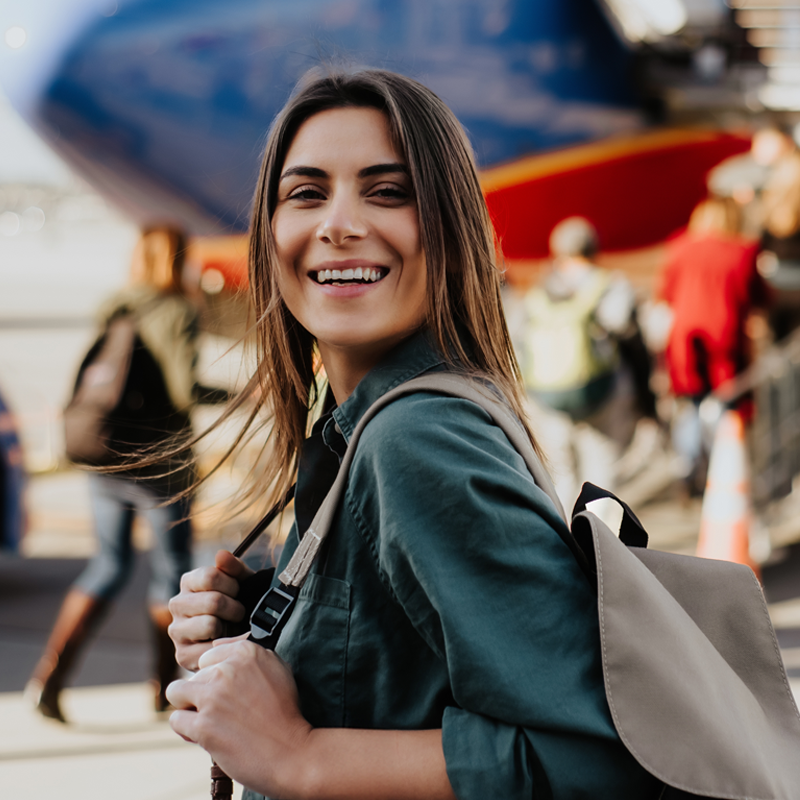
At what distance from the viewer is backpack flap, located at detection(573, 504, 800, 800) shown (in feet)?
2.88

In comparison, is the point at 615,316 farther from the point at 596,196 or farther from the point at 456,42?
the point at 596,196

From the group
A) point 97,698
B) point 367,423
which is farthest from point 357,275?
point 97,698

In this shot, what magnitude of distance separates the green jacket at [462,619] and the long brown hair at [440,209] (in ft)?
0.67

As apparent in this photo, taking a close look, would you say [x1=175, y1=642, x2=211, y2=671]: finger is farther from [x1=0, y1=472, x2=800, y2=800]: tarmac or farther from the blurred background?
[x1=0, y1=472, x2=800, y2=800]: tarmac

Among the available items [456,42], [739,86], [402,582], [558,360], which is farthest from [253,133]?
[739,86]

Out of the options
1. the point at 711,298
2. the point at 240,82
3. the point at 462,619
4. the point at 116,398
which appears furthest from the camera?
the point at 240,82

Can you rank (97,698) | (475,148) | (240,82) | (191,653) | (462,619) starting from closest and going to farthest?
(462,619) → (191,653) → (97,698) → (240,82) → (475,148)

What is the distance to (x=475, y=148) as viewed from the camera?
7.14 metres

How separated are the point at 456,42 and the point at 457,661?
6.76 metres

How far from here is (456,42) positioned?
6.97 m

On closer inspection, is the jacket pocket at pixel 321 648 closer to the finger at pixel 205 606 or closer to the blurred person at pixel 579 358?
the finger at pixel 205 606

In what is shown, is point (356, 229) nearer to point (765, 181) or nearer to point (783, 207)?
point (783, 207)

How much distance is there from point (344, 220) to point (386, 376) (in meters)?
0.20

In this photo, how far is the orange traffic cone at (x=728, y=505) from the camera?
15.6 ft
